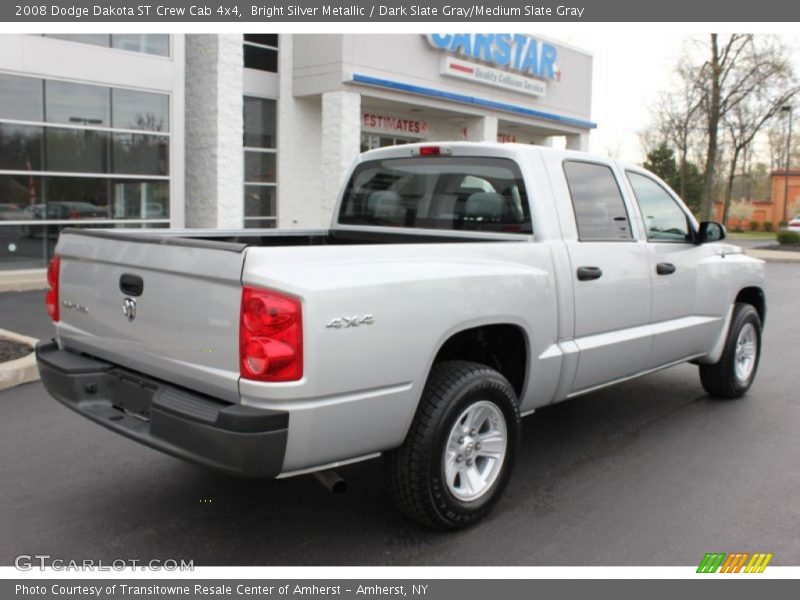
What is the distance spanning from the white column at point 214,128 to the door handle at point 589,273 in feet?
39.1

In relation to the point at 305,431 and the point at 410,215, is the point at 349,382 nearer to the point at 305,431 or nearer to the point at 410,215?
the point at 305,431

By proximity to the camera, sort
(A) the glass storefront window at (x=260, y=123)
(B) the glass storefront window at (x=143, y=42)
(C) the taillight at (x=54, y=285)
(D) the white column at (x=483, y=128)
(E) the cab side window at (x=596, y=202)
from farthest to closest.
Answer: (D) the white column at (x=483, y=128), (A) the glass storefront window at (x=260, y=123), (B) the glass storefront window at (x=143, y=42), (E) the cab side window at (x=596, y=202), (C) the taillight at (x=54, y=285)

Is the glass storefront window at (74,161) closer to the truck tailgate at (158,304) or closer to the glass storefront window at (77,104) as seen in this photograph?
the glass storefront window at (77,104)

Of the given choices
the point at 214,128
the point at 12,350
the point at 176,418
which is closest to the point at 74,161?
the point at 214,128

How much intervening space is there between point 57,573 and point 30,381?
3650 millimetres

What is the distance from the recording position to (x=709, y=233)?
5684 mm

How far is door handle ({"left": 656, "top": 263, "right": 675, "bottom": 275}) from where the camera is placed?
5.23 meters

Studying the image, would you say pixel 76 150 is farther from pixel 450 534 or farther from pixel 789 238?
pixel 789 238

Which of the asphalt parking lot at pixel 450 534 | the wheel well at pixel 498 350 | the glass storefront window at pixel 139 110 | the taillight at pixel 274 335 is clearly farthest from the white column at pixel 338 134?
the taillight at pixel 274 335

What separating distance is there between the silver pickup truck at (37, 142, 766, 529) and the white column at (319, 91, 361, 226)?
1174 centimetres

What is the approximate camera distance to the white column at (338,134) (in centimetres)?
1703

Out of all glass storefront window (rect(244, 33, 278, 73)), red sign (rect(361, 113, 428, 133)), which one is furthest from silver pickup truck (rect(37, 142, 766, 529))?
red sign (rect(361, 113, 428, 133))

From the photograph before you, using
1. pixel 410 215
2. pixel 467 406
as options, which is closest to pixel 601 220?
pixel 410 215
